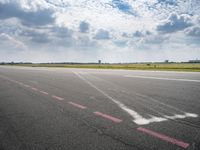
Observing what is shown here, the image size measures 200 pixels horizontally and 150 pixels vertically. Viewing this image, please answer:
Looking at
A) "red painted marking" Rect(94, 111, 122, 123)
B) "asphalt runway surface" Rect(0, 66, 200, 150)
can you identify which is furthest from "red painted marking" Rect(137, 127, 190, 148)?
"red painted marking" Rect(94, 111, 122, 123)

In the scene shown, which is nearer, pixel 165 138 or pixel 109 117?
pixel 165 138

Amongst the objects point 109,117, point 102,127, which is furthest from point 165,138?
point 109,117

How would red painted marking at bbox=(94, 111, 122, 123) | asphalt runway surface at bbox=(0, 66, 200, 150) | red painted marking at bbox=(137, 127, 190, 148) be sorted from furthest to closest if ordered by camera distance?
red painted marking at bbox=(94, 111, 122, 123) < asphalt runway surface at bbox=(0, 66, 200, 150) < red painted marking at bbox=(137, 127, 190, 148)

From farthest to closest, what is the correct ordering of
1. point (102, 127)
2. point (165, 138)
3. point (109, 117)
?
point (109, 117) < point (102, 127) < point (165, 138)

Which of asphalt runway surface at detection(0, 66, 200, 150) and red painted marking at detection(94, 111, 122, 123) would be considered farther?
red painted marking at detection(94, 111, 122, 123)

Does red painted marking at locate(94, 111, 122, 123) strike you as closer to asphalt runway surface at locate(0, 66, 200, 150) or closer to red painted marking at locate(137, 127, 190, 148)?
asphalt runway surface at locate(0, 66, 200, 150)

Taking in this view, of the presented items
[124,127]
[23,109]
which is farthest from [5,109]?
[124,127]

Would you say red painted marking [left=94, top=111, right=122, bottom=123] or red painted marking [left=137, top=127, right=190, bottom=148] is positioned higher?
red painted marking [left=137, top=127, right=190, bottom=148]

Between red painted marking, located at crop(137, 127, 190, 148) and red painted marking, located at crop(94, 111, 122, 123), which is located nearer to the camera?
red painted marking, located at crop(137, 127, 190, 148)

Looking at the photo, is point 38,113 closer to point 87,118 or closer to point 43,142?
point 87,118

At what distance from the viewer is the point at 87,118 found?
5.35 meters

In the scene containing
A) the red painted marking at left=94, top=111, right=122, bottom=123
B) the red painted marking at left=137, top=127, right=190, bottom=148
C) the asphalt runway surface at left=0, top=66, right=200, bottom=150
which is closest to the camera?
the red painted marking at left=137, top=127, right=190, bottom=148

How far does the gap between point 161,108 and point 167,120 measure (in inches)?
51.6

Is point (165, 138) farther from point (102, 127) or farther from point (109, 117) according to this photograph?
point (109, 117)
